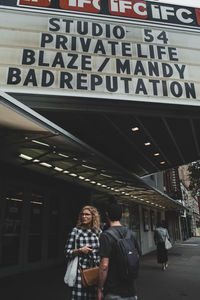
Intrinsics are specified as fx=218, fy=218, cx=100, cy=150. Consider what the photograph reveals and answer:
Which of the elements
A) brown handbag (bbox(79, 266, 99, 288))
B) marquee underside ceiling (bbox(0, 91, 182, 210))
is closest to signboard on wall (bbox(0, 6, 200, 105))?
marquee underside ceiling (bbox(0, 91, 182, 210))

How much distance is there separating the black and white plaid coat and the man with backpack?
0.44m

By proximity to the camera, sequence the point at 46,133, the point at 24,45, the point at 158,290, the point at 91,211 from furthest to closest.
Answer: the point at 158,290, the point at 24,45, the point at 46,133, the point at 91,211

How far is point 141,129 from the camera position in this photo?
26.7ft

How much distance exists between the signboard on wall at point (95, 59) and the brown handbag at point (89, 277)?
3391 mm

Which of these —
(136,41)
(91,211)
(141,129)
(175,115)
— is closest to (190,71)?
(175,115)

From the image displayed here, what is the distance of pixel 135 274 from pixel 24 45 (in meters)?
4.90

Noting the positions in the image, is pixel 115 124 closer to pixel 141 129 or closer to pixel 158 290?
pixel 141 129

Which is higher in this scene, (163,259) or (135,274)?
(135,274)

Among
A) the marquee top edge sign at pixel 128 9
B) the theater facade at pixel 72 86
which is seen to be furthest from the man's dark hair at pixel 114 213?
the marquee top edge sign at pixel 128 9

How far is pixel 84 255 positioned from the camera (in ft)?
9.22

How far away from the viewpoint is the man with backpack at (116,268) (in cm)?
225

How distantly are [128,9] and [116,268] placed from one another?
6355 mm

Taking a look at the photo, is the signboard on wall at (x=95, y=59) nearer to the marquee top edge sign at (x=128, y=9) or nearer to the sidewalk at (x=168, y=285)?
the marquee top edge sign at (x=128, y=9)

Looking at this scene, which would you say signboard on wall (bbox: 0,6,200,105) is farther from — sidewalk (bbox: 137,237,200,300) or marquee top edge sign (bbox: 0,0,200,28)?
sidewalk (bbox: 137,237,200,300)
